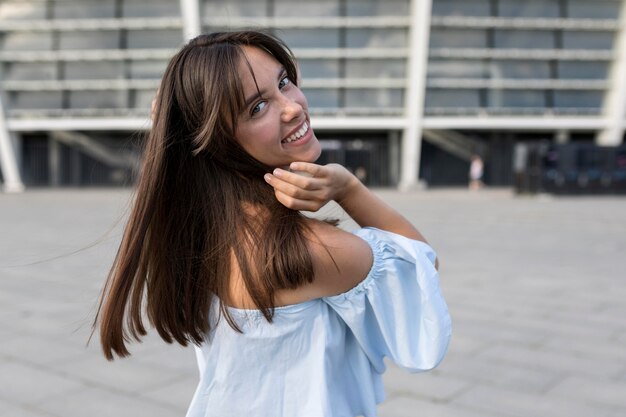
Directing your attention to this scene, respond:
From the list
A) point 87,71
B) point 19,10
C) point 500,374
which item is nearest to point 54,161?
point 87,71

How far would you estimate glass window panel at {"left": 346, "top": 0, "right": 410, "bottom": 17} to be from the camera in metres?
42.1

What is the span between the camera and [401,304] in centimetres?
157

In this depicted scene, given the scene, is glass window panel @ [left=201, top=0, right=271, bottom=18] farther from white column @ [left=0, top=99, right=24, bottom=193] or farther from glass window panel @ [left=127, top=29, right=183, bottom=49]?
white column @ [left=0, top=99, right=24, bottom=193]

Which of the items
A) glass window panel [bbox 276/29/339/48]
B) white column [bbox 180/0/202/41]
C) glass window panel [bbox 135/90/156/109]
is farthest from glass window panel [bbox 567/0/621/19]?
glass window panel [bbox 135/90/156/109]

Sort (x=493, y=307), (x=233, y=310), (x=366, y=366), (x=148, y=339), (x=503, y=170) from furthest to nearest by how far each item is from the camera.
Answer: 1. (x=503, y=170)
2. (x=493, y=307)
3. (x=148, y=339)
4. (x=366, y=366)
5. (x=233, y=310)

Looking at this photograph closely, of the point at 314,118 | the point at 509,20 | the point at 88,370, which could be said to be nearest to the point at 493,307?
the point at 88,370

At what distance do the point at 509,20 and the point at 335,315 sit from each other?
43.8 m

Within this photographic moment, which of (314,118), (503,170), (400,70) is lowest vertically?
(503,170)

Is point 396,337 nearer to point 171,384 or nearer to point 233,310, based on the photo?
point 233,310

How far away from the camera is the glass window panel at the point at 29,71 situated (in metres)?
43.7

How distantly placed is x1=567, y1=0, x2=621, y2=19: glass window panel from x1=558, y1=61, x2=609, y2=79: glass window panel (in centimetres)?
288

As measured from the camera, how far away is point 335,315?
5.21 ft

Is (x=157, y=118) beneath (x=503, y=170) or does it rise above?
above

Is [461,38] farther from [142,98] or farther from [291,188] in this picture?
[291,188]
